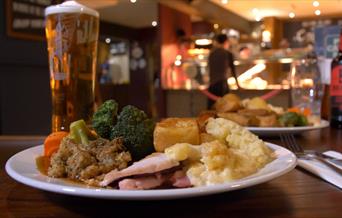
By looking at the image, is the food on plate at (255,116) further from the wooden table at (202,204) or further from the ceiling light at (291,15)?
the ceiling light at (291,15)

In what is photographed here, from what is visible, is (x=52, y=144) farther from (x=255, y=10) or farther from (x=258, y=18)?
(x=258, y=18)

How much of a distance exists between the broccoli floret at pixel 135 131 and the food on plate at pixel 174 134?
37mm

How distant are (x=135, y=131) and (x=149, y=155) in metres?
0.06

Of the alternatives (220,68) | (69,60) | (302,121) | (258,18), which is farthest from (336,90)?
(258,18)

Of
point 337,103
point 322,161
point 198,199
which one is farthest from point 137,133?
point 337,103

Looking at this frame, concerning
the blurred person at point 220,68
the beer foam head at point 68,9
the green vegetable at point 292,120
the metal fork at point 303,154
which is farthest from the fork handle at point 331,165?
the blurred person at point 220,68

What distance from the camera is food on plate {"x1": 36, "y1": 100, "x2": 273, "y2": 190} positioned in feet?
1.62

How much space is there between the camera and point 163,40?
704 cm

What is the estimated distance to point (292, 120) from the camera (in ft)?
4.27

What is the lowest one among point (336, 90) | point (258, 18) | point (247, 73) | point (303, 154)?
point (303, 154)

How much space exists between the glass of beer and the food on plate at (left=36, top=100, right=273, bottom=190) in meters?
0.30

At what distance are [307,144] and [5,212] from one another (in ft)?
2.92

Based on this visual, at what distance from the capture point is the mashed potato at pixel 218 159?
498 millimetres

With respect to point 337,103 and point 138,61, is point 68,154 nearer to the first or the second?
point 337,103
